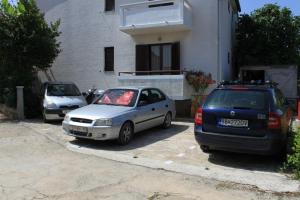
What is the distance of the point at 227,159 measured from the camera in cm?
855

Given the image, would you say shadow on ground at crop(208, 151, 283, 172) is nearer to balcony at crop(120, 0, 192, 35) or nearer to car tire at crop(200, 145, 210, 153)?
car tire at crop(200, 145, 210, 153)

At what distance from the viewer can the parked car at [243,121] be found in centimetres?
762

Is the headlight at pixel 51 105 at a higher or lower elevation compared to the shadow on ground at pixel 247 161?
higher

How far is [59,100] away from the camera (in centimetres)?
1455

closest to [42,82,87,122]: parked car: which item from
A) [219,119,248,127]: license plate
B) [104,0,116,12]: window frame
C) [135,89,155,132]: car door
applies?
[135,89,155,132]: car door

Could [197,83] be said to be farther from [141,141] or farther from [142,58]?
[141,141]

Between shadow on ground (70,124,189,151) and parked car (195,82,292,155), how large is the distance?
237 cm

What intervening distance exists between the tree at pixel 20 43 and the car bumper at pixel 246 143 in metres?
11.1

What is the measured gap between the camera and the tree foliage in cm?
2225

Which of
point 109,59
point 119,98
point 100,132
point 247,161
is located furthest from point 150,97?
point 109,59

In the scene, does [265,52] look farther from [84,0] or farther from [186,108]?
[84,0]

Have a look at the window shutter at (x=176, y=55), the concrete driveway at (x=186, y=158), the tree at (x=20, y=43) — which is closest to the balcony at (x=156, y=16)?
the window shutter at (x=176, y=55)

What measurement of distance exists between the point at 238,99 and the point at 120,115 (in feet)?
10.8

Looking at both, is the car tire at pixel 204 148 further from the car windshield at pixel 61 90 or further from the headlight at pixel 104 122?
the car windshield at pixel 61 90
